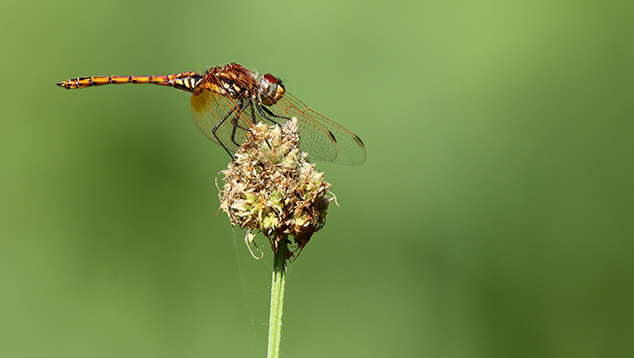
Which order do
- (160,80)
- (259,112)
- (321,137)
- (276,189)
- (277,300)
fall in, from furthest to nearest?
1. (160,80)
2. (321,137)
3. (259,112)
4. (276,189)
5. (277,300)

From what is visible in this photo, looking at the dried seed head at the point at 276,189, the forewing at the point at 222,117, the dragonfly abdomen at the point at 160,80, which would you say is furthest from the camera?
the dragonfly abdomen at the point at 160,80

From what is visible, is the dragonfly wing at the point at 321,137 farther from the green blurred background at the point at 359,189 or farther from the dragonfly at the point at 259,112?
the green blurred background at the point at 359,189

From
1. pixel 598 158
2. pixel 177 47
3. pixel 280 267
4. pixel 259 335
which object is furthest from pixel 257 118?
pixel 598 158

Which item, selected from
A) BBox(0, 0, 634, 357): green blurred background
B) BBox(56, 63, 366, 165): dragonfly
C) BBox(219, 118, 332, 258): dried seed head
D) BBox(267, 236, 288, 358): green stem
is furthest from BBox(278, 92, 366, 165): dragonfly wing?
BBox(0, 0, 634, 357): green blurred background

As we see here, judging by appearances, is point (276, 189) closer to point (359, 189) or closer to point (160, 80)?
point (160, 80)

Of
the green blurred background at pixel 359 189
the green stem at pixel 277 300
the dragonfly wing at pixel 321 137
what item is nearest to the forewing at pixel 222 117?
the dragonfly wing at pixel 321 137

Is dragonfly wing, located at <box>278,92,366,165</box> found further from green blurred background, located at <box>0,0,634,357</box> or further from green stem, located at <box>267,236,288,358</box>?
green blurred background, located at <box>0,0,634,357</box>

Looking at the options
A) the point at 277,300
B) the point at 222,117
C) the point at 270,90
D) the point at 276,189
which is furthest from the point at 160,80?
the point at 277,300

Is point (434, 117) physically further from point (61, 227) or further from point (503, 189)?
point (61, 227)
